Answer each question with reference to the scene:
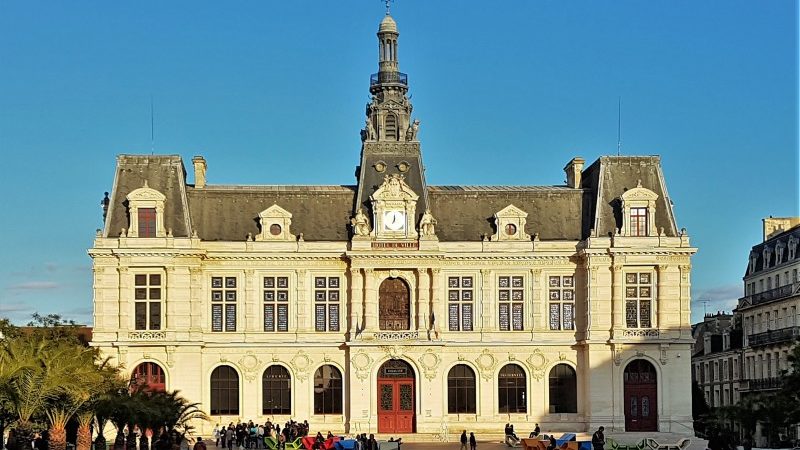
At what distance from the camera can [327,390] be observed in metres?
67.2

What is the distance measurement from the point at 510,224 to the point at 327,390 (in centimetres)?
1194

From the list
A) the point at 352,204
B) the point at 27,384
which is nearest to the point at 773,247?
the point at 352,204

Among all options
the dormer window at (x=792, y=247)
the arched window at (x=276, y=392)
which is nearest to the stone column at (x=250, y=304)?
the arched window at (x=276, y=392)

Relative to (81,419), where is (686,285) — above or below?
above

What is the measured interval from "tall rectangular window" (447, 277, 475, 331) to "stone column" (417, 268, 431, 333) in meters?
1.28

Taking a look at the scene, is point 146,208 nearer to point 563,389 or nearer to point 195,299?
point 195,299

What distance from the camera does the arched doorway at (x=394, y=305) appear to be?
67.5 metres

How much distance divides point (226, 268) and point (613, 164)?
64.0 feet

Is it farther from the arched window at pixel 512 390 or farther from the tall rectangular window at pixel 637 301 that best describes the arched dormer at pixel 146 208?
the tall rectangular window at pixel 637 301

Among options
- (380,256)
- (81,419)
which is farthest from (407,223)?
(81,419)

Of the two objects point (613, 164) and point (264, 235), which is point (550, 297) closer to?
point (613, 164)

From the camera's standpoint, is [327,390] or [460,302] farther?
[460,302]

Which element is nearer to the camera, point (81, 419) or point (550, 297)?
point (81, 419)

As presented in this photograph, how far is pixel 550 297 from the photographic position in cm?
6831
